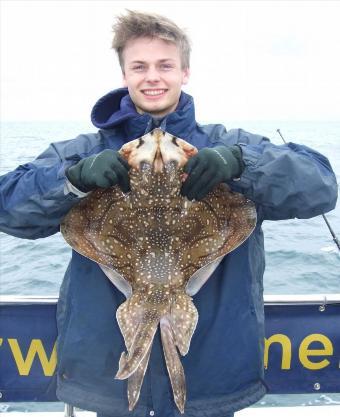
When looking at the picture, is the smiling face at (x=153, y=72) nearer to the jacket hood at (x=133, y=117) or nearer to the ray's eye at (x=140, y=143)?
the jacket hood at (x=133, y=117)

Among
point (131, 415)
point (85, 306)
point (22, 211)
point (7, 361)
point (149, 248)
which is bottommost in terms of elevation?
point (7, 361)

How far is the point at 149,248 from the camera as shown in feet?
8.59

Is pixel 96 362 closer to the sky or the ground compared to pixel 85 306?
closer to the ground

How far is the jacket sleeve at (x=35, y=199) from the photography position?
8.52 feet

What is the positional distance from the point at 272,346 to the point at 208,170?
6.48 ft

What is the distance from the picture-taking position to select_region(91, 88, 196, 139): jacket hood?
281 cm

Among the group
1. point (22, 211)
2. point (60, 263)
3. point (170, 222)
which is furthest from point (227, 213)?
point (60, 263)

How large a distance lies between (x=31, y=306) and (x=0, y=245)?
7.94 meters

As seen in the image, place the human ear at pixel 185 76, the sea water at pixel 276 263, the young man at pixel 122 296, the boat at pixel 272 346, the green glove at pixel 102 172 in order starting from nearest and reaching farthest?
1. the green glove at pixel 102 172
2. the young man at pixel 122 296
3. the human ear at pixel 185 76
4. the boat at pixel 272 346
5. the sea water at pixel 276 263

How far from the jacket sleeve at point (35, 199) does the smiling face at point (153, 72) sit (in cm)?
53

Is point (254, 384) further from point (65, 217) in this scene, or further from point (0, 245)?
point (0, 245)

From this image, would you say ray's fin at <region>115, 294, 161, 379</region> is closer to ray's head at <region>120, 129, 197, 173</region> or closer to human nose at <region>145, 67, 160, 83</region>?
ray's head at <region>120, 129, 197, 173</region>

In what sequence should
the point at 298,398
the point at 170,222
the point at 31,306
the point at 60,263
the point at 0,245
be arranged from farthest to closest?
the point at 0,245 < the point at 60,263 < the point at 298,398 < the point at 31,306 < the point at 170,222

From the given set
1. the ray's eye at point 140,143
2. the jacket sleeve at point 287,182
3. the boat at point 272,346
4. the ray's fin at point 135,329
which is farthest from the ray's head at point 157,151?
the boat at point 272,346
